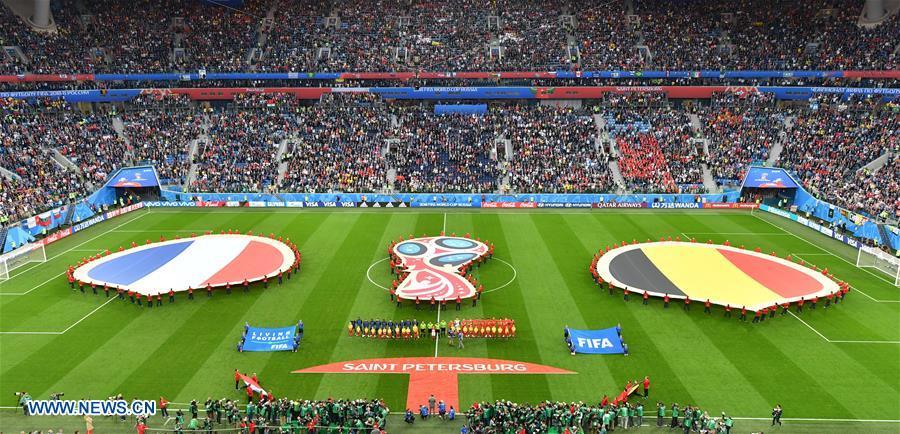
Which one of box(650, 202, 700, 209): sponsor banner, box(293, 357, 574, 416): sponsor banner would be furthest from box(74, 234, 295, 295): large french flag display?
box(650, 202, 700, 209): sponsor banner

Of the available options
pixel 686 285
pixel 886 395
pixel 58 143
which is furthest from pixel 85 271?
pixel 886 395

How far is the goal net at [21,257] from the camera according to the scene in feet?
117

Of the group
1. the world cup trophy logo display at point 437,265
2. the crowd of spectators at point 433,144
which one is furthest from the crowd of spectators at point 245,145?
the world cup trophy logo display at point 437,265

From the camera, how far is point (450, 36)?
7719 centimetres

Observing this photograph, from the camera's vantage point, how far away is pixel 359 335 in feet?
90.9

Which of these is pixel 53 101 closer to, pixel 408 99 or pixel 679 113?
pixel 408 99

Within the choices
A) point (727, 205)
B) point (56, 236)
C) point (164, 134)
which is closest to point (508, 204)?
point (727, 205)

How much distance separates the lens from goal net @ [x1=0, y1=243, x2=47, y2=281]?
117 ft

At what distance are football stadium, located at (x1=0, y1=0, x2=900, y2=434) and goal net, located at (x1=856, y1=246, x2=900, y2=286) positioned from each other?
22cm

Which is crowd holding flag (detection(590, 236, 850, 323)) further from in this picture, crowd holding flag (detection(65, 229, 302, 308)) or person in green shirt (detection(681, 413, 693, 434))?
crowd holding flag (detection(65, 229, 302, 308))

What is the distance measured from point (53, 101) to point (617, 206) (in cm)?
6588

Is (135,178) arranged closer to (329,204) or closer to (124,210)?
(124,210)

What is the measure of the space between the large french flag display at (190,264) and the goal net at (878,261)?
126 feet

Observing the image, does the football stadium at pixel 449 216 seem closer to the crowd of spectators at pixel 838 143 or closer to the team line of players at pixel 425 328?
the team line of players at pixel 425 328
